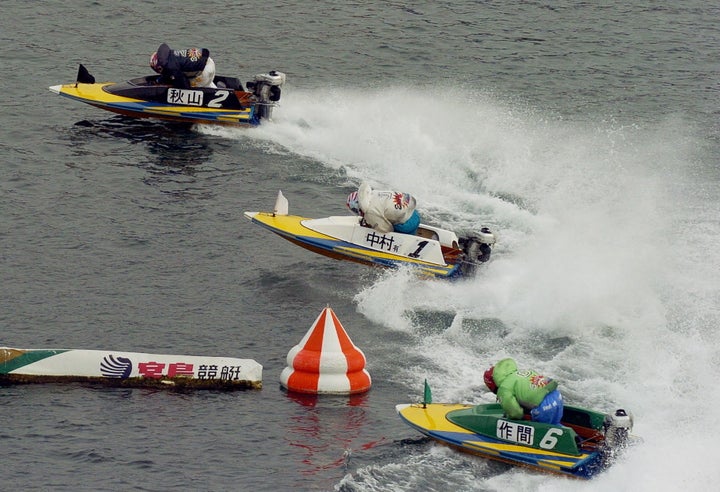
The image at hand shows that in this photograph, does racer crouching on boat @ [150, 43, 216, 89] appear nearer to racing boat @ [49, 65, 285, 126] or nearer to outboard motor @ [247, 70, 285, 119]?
racing boat @ [49, 65, 285, 126]

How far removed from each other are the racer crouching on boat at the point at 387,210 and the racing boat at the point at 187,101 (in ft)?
30.5

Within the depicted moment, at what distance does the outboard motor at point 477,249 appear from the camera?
2916 cm

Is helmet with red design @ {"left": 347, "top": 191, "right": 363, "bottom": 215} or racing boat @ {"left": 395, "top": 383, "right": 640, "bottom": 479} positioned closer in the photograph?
racing boat @ {"left": 395, "top": 383, "right": 640, "bottom": 479}

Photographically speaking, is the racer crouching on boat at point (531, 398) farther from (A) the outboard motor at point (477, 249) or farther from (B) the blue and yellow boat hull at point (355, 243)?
(B) the blue and yellow boat hull at point (355, 243)

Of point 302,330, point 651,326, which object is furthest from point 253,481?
point 651,326

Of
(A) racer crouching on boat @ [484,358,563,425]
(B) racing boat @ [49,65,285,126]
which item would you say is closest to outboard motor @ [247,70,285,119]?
(B) racing boat @ [49,65,285,126]

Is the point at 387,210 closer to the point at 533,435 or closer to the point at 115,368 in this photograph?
the point at 115,368

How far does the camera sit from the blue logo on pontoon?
24094 mm

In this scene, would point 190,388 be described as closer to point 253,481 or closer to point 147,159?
point 253,481

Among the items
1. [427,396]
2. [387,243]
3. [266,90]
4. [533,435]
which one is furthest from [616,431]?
[266,90]

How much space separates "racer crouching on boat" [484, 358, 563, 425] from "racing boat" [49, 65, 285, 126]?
1829 centimetres

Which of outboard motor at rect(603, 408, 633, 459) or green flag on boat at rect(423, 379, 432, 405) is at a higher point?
outboard motor at rect(603, 408, 633, 459)

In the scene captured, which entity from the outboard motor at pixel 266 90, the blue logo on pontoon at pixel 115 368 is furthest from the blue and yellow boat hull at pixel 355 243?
the outboard motor at pixel 266 90

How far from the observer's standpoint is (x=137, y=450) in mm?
22047
